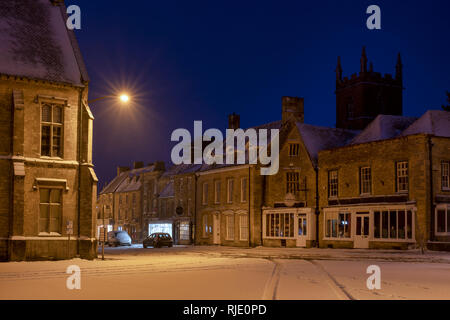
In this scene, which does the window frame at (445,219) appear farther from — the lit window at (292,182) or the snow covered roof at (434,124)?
the lit window at (292,182)

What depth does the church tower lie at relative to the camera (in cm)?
7288

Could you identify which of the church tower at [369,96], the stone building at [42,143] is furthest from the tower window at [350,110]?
the stone building at [42,143]

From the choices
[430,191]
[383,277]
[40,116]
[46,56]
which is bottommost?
[383,277]

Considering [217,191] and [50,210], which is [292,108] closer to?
[217,191]

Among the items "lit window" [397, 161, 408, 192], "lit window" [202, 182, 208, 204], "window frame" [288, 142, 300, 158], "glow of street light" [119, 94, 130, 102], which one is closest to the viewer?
"glow of street light" [119, 94, 130, 102]

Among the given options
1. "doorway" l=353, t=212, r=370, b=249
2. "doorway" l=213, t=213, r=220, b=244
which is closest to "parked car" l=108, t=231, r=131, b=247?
"doorway" l=213, t=213, r=220, b=244

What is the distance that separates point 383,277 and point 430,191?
63.7 ft

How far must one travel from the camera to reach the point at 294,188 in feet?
155

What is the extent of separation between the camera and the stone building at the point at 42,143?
88.3 ft

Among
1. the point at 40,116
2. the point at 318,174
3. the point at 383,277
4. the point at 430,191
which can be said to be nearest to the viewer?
the point at 383,277

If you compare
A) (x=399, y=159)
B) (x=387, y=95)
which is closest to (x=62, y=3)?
(x=399, y=159)

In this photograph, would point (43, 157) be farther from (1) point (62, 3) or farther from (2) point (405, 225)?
(2) point (405, 225)

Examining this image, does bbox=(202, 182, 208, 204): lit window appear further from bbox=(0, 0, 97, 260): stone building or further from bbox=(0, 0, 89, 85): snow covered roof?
bbox=(0, 0, 89, 85): snow covered roof

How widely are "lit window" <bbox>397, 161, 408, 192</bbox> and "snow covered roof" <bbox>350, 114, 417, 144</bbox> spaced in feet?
17.5
